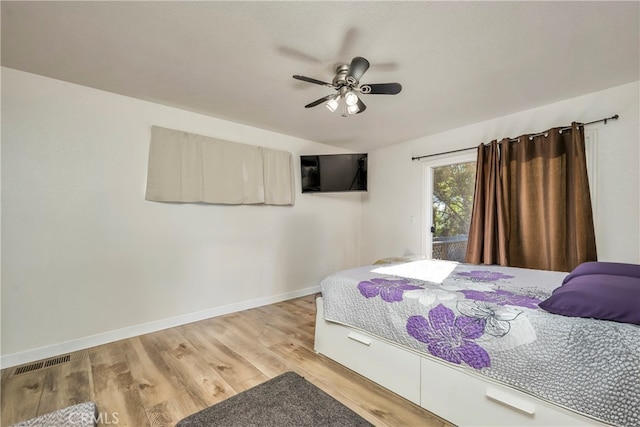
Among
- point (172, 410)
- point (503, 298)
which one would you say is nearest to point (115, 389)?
point (172, 410)

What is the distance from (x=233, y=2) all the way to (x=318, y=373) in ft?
8.50

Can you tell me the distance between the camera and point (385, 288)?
1.87m

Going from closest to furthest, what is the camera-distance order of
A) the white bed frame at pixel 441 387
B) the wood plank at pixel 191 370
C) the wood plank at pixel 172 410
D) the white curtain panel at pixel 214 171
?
the white bed frame at pixel 441 387 < the wood plank at pixel 172 410 < the wood plank at pixel 191 370 < the white curtain panel at pixel 214 171

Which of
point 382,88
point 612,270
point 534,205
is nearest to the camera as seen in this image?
point 612,270

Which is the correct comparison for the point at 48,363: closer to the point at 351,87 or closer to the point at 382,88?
the point at 351,87

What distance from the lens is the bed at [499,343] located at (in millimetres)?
1113

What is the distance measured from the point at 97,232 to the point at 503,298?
3440mm

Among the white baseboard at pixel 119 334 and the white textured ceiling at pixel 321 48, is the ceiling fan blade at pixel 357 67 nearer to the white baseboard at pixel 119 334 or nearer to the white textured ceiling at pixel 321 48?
the white textured ceiling at pixel 321 48

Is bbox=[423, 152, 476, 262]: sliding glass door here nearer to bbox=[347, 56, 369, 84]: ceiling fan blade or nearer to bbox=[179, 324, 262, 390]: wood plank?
bbox=[347, 56, 369, 84]: ceiling fan blade

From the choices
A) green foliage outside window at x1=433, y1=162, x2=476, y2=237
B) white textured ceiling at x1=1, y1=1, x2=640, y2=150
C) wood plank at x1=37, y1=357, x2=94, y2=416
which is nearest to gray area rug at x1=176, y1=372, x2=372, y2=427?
wood plank at x1=37, y1=357, x2=94, y2=416

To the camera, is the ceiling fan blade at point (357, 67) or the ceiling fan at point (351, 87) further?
the ceiling fan at point (351, 87)

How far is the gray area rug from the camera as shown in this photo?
4.94 feet

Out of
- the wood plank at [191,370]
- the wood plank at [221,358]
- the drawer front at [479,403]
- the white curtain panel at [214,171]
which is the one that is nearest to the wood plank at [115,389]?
the wood plank at [191,370]

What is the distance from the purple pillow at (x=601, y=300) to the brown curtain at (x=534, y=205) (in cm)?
150
